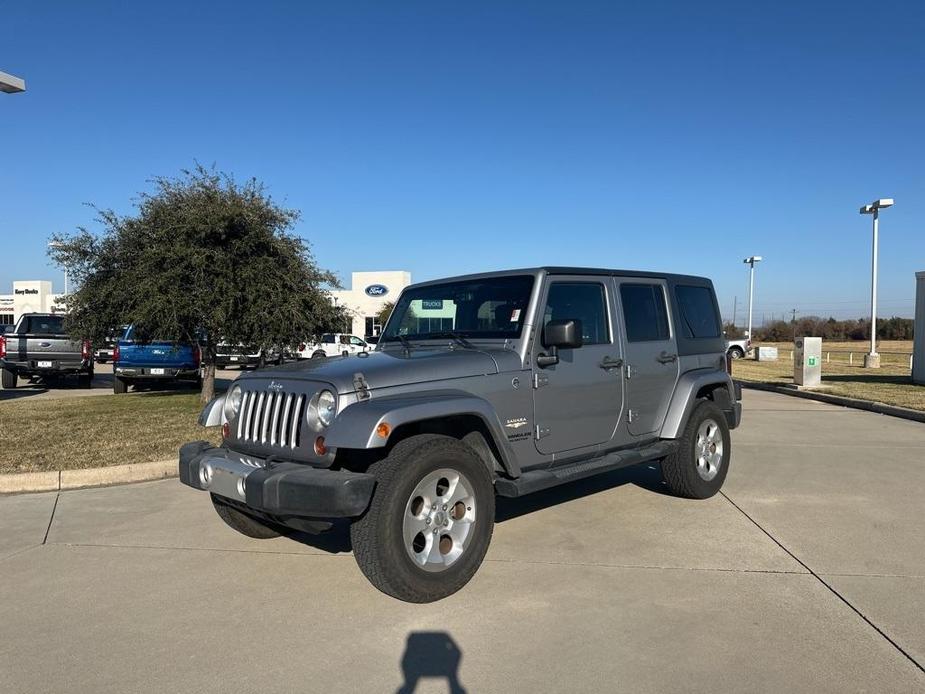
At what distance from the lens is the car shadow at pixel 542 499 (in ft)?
16.7

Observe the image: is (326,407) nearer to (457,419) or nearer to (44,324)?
(457,419)

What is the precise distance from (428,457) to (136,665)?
1.70 metres

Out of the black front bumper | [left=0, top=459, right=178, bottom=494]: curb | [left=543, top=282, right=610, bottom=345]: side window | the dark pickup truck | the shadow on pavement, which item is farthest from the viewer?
the dark pickup truck

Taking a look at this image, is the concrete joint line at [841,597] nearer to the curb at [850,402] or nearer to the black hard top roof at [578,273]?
the black hard top roof at [578,273]

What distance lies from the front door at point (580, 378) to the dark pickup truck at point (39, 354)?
46.5 ft

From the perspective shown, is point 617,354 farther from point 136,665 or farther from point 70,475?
point 70,475

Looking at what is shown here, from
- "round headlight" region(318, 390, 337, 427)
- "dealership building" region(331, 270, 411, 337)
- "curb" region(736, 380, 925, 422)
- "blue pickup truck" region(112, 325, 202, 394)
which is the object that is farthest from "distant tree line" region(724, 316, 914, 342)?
"round headlight" region(318, 390, 337, 427)

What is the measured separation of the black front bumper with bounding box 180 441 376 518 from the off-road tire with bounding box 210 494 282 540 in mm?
851

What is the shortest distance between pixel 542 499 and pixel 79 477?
4.52m

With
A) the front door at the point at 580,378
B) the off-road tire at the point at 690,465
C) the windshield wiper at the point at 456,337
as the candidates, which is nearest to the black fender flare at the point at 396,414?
the front door at the point at 580,378

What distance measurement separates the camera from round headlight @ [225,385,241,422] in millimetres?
4590

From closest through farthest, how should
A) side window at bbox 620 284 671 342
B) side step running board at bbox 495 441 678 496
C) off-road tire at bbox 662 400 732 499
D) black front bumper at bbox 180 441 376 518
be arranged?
black front bumper at bbox 180 441 376 518, side step running board at bbox 495 441 678 496, side window at bbox 620 284 671 342, off-road tire at bbox 662 400 732 499

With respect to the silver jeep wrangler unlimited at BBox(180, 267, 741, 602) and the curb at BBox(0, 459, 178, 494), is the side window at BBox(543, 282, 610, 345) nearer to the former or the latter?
the silver jeep wrangler unlimited at BBox(180, 267, 741, 602)

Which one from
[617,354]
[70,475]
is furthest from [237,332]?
[617,354]
